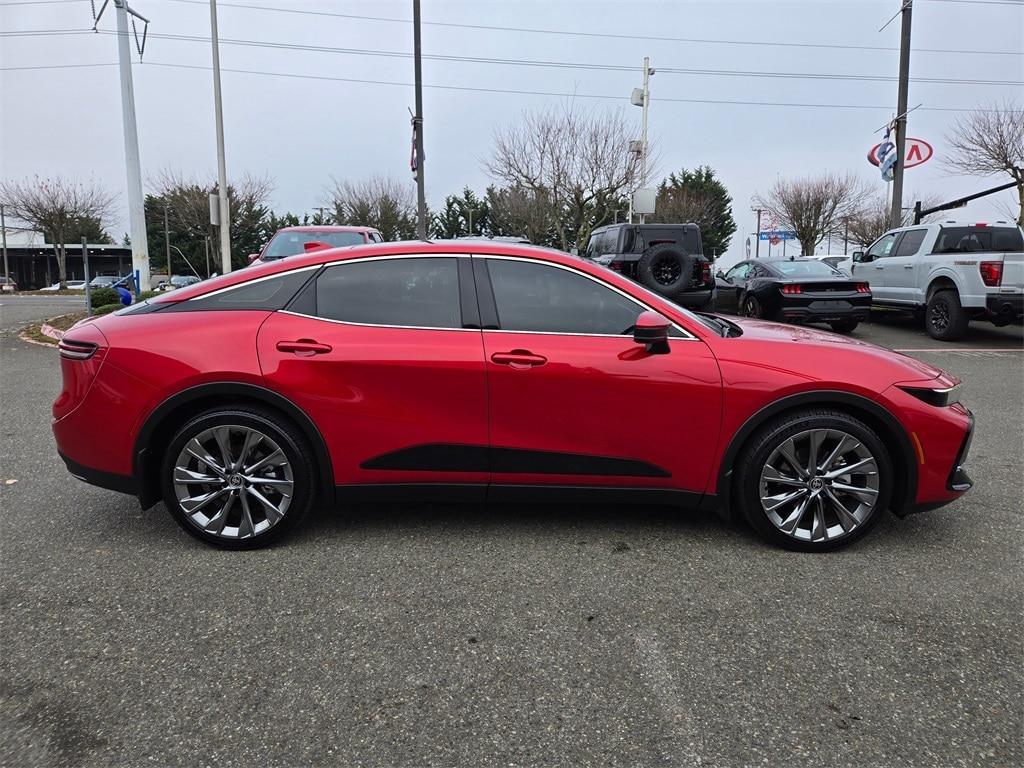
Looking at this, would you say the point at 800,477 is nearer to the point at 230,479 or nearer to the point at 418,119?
the point at 230,479

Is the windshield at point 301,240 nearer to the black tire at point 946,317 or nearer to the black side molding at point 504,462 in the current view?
the black side molding at point 504,462

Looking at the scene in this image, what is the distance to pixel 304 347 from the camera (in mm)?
3352

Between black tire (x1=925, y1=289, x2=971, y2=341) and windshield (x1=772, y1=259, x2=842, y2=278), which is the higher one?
windshield (x1=772, y1=259, x2=842, y2=278)

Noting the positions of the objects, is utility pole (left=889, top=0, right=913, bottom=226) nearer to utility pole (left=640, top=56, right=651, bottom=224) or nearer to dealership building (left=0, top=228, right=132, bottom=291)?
utility pole (left=640, top=56, right=651, bottom=224)

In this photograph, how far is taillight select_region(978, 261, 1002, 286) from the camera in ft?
34.2

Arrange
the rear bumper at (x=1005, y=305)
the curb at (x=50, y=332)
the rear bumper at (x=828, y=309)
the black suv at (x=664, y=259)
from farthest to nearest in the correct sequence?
1. the curb at (x=50, y=332)
2. the rear bumper at (x=828, y=309)
3. the black suv at (x=664, y=259)
4. the rear bumper at (x=1005, y=305)

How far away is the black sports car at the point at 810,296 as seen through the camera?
11391 millimetres

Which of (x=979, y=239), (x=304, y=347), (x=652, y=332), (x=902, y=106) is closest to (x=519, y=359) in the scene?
(x=652, y=332)

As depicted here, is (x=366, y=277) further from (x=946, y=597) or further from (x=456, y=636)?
(x=946, y=597)

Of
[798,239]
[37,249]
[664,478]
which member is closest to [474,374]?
[664,478]

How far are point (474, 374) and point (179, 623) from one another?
63.8 inches

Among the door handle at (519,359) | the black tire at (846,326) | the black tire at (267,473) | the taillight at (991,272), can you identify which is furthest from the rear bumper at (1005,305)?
the black tire at (267,473)

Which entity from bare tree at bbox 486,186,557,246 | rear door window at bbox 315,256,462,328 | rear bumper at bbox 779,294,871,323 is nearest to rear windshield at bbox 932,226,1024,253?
rear bumper at bbox 779,294,871,323

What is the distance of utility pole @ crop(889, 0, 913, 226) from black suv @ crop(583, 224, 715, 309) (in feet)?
27.2
